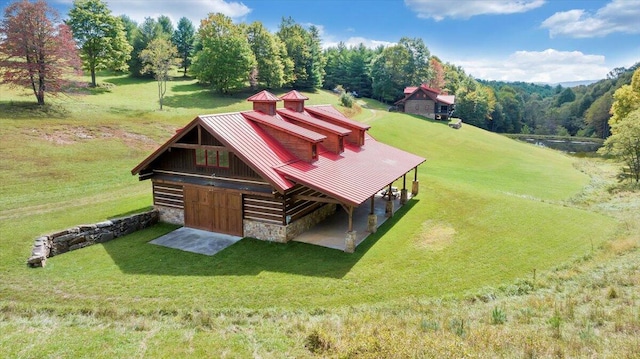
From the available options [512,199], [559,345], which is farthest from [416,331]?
[512,199]

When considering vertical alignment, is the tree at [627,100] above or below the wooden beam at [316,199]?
above

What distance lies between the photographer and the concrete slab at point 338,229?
1945cm

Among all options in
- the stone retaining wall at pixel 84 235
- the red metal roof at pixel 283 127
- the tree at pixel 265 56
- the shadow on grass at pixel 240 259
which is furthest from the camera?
the tree at pixel 265 56

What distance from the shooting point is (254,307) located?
43.9 ft

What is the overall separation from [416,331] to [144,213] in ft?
53.6

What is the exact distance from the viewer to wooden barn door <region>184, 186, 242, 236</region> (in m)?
20.1

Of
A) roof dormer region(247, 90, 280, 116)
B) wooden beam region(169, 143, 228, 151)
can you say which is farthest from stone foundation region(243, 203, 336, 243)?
roof dormer region(247, 90, 280, 116)

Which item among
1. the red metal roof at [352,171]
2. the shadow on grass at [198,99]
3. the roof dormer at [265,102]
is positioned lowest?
the red metal roof at [352,171]

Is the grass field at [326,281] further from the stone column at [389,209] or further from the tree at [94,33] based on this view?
the tree at [94,33]

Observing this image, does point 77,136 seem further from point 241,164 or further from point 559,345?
point 559,345

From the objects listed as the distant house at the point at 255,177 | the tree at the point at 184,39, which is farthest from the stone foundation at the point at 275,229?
the tree at the point at 184,39

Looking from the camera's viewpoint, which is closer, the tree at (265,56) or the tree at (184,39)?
the tree at (265,56)

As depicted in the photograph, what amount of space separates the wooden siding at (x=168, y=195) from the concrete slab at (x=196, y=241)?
1.56 m

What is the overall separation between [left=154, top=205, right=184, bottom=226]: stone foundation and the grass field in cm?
70
